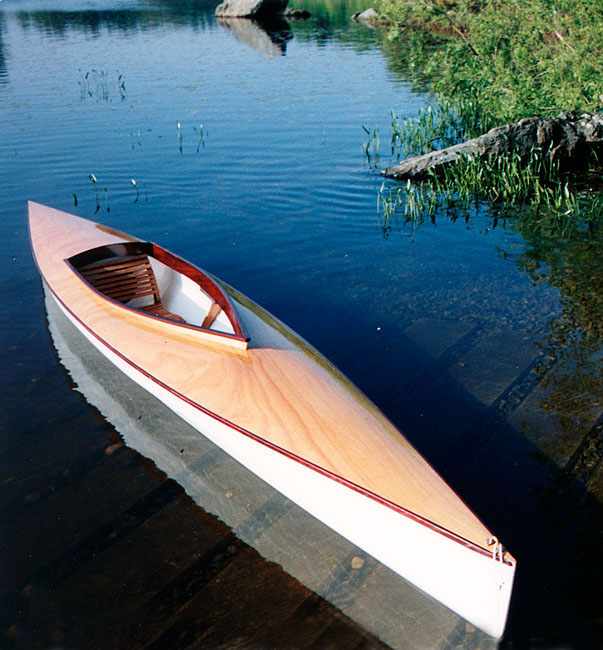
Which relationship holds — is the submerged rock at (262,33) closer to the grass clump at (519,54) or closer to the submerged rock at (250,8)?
the submerged rock at (250,8)

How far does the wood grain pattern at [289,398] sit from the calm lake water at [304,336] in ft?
3.00

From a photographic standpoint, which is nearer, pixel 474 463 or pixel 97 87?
pixel 474 463

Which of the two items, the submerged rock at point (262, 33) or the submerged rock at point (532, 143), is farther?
the submerged rock at point (262, 33)

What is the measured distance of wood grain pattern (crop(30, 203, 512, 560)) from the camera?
4.91m

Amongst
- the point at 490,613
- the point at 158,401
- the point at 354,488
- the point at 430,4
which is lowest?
the point at 158,401

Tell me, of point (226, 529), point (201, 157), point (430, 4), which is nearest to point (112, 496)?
point (226, 529)

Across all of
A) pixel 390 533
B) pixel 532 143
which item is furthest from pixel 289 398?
pixel 532 143

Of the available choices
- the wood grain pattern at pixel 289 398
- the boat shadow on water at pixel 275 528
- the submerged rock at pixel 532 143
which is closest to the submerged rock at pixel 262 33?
the submerged rock at pixel 532 143

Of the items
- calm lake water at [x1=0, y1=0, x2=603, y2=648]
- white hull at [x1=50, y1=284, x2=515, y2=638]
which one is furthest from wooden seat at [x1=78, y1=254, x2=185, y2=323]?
white hull at [x1=50, y1=284, x2=515, y2=638]

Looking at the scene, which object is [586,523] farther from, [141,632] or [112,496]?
[112,496]

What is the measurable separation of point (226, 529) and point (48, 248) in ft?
19.5

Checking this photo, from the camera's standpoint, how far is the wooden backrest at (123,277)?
896 cm

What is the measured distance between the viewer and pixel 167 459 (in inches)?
259

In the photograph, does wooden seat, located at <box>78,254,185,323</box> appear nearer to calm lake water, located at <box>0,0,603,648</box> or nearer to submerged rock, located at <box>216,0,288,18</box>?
calm lake water, located at <box>0,0,603,648</box>
